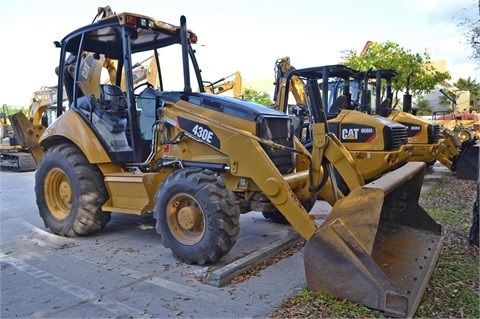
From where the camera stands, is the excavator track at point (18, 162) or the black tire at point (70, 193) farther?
the excavator track at point (18, 162)

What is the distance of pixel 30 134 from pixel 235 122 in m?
4.69

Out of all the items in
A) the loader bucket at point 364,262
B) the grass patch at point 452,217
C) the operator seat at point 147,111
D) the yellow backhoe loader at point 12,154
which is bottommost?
the grass patch at point 452,217

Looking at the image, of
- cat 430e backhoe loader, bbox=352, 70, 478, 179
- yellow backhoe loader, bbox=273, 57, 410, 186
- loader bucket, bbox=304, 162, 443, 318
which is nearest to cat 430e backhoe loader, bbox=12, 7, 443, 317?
loader bucket, bbox=304, 162, 443, 318

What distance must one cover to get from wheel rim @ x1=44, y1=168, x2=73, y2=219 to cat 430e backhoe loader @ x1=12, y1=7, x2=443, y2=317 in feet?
0.05

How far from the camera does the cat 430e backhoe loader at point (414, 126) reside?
30.3 ft

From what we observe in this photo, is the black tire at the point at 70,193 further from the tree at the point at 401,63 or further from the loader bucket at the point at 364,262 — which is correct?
the tree at the point at 401,63

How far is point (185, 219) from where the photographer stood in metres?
4.63

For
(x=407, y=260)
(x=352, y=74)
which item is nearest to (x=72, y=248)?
(x=407, y=260)

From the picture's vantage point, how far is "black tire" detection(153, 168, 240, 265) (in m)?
4.38

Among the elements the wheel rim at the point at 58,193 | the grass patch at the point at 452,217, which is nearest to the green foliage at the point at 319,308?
the grass patch at the point at 452,217

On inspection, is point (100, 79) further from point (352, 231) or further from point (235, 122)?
point (352, 231)

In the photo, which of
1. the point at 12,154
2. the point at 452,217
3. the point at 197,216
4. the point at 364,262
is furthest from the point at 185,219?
the point at 12,154

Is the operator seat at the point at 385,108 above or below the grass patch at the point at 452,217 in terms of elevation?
above

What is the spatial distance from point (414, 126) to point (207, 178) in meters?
7.63
